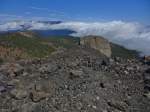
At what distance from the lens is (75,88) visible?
64.1 ft

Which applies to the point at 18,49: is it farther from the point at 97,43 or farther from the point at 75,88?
the point at 97,43

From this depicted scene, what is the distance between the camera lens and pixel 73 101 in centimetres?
1823

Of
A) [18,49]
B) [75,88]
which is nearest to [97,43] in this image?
[18,49]

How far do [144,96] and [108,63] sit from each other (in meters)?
5.33

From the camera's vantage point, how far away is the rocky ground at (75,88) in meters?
18.1

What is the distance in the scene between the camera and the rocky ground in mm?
18109

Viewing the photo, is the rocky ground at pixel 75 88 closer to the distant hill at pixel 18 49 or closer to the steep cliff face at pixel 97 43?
the distant hill at pixel 18 49

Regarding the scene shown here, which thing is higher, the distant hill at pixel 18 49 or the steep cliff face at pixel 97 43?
the distant hill at pixel 18 49

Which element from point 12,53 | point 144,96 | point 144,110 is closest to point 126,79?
point 144,96

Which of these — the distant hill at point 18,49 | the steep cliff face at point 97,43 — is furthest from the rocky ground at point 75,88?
the steep cliff face at point 97,43

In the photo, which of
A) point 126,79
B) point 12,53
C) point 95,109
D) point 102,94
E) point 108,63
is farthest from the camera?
point 12,53

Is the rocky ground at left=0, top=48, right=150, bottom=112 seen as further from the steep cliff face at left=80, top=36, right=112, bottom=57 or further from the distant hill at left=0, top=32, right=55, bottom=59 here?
the steep cliff face at left=80, top=36, right=112, bottom=57

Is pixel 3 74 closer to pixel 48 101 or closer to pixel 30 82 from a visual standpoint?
pixel 30 82

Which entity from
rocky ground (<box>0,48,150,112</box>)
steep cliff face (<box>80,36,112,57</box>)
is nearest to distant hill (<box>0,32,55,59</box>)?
rocky ground (<box>0,48,150,112</box>)
